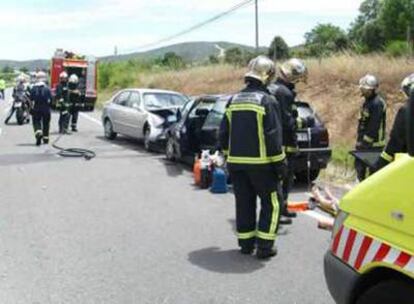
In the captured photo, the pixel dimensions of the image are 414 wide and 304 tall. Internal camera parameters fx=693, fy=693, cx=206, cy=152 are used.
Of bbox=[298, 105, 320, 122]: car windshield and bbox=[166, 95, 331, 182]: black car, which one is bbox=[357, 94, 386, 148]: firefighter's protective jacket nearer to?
bbox=[166, 95, 331, 182]: black car

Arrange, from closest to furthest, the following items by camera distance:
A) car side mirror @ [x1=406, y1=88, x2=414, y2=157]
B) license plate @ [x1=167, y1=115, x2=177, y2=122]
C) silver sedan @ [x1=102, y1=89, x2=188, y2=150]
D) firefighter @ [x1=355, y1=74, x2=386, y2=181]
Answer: car side mirror @ [x1=406, y1=88, x2=414, y2=157] < firefighter @ [x1=355, y1=74, x2=386, y2=181] < license plate @ [x1=167, y1=115, x2=177, y2=122] < silver sedan @ [x1=102, y1=89, x2=188, y2=150]

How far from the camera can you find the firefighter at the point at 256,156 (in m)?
6.64

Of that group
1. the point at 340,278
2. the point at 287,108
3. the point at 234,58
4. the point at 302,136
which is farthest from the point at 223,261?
the point at 234,58

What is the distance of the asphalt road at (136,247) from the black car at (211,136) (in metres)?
0.59

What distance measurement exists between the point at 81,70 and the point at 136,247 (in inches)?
1151

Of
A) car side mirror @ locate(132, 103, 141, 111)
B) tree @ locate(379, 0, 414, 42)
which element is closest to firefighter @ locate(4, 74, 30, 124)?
car side mirror @ locate(132, 103, 141, 111)

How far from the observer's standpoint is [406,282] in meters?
3.23

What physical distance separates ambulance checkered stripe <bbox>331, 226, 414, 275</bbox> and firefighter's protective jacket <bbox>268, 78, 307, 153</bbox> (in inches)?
152

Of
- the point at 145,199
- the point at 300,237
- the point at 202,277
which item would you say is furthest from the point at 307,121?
the point at 202,277

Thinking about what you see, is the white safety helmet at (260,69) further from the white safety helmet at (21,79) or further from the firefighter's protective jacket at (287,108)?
the white safety helmet at (21,79)

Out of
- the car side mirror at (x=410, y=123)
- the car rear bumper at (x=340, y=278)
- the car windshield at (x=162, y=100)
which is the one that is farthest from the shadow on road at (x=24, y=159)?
the car side mirror at (x=410, y=123)

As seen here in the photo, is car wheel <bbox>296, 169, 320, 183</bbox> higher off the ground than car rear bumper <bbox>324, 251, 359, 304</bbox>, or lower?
lower

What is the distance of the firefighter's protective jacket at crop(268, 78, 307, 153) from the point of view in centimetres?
758

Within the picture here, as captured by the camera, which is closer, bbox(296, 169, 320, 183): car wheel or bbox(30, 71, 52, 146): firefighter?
bbox(296, 169, 320, 183): car wheel
